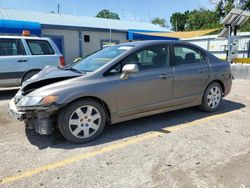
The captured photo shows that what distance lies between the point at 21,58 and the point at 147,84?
185 inches

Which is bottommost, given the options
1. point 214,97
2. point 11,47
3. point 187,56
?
point 214,97

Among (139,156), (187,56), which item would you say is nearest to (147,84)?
(187,56)

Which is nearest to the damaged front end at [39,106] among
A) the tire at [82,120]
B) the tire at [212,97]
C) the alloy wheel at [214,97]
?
the tire at [82,120]

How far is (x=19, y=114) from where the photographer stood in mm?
3721

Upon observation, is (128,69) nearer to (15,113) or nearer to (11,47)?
(15,113)

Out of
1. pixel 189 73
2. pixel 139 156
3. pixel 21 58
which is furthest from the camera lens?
pixel 21 58

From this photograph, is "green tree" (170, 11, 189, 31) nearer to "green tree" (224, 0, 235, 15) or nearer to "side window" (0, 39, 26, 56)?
"green tree" (224, 0, 235, 15)

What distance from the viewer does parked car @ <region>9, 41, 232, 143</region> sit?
3674mm

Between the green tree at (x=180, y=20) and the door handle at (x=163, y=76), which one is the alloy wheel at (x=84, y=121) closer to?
the door handle at (x=163, y=76)

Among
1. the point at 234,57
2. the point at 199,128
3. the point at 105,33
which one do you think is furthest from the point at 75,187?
the point at 105,33

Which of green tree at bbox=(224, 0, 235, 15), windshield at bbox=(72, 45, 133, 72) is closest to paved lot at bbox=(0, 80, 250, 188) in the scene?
windshield at bbox=(72, 45, 133, 72)

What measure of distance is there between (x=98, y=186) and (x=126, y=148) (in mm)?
1011

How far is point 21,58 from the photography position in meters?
7.35

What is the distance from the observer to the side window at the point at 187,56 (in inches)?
191
